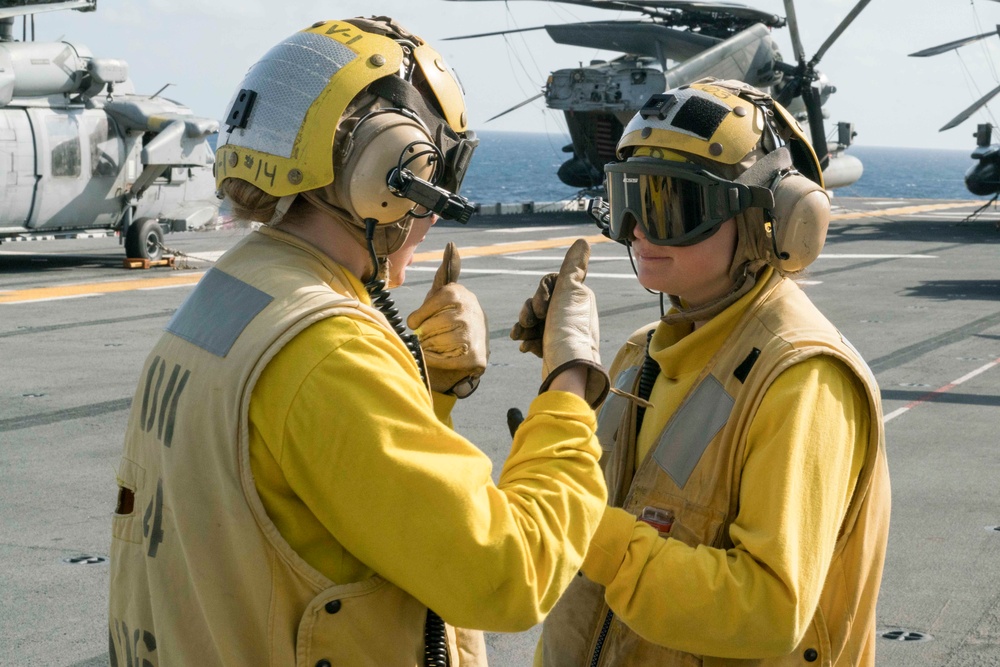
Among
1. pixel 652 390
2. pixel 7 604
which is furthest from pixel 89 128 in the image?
pixel 652 390

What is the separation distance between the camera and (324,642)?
1.96 meters

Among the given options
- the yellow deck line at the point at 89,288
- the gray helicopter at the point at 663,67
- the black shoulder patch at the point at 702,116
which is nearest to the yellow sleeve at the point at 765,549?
the black shoulder patch at the point at 702,116

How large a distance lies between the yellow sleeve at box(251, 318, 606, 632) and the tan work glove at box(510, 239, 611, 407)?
0.43 meters

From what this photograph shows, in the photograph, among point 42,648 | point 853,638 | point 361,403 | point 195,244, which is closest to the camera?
point 361,403

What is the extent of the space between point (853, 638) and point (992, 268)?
20476 millimetres

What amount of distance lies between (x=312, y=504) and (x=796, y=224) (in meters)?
1.32

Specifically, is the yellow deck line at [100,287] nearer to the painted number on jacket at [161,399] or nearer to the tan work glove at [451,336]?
the tan work glove at [451,336]

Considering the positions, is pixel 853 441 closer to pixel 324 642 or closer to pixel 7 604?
pixel 324 642

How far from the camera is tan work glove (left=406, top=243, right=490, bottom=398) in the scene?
8.43 ft

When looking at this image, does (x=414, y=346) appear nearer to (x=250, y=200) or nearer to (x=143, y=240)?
(x=250, y=200)

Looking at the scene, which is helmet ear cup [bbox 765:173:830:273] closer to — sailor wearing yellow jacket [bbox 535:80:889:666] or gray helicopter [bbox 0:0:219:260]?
sailor wearing yellow jacket [bbox 535:80:889:666]

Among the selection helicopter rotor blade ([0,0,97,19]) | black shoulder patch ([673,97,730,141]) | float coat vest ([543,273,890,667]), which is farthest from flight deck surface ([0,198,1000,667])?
helicopter rotor blade ([0,0,97,19])

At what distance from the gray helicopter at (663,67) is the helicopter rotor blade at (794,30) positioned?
0.10 feet

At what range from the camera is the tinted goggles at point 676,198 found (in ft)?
8.52
